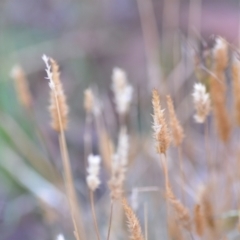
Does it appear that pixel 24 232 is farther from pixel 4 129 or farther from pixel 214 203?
pixel 214 203

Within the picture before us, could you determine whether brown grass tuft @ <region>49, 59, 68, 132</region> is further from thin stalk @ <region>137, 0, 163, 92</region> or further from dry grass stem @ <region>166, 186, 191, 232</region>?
thin stalk @ <region>137, 0, 163, 92</region>

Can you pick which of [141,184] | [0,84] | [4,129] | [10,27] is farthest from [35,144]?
[10,27]

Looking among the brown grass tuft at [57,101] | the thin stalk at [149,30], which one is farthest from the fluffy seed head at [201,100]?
the thin stalk at [149,30]

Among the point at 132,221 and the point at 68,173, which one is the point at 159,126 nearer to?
the point at 132,221

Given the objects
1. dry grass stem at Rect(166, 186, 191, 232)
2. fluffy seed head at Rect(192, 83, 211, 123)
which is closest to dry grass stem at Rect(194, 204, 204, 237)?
dry grass stem at Rect(166, 186, 191, 232)

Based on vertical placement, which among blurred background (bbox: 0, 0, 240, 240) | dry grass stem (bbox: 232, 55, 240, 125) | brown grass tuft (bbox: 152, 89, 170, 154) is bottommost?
brown grass tuft (bbox: 152, 89, 170, 154)
